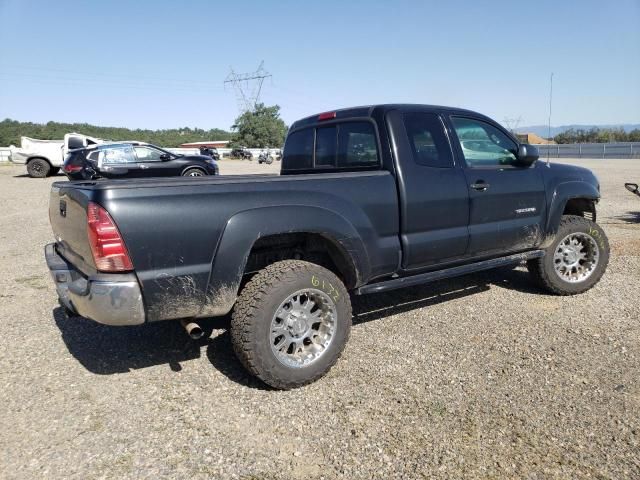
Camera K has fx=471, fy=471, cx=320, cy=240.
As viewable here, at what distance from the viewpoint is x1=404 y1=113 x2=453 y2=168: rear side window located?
12.6 ft

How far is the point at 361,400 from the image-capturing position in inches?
119

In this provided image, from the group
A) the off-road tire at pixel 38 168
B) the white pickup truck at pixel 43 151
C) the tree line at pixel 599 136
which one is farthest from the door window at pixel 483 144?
the tree line at pixel 599 136

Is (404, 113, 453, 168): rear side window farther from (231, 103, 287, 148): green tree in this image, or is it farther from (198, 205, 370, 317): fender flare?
(231, 103, 287, 148): green tree

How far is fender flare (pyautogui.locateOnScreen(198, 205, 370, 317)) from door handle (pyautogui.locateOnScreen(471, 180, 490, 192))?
1.53 metres

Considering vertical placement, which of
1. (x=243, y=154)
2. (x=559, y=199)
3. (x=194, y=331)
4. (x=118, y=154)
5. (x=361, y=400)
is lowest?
(x=361, y=400)

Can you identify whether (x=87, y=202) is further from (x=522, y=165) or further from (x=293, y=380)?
(x=522, y=165)

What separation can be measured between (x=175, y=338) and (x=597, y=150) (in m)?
42.5

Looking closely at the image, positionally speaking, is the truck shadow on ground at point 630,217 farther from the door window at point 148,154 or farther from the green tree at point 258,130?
the green tree at point 258,130

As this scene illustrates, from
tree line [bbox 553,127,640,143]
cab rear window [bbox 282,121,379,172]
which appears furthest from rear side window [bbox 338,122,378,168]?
tree line [bbox 553,127,640,143]

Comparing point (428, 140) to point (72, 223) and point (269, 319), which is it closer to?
point (269, 319)

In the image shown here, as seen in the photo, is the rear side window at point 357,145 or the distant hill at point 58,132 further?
the distant hill at point 58,132

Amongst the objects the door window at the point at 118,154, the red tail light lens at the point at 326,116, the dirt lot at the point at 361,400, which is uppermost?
the door window at the point at 118,154

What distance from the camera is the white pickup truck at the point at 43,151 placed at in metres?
20.1

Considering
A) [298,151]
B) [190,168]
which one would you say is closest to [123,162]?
[190,168]
